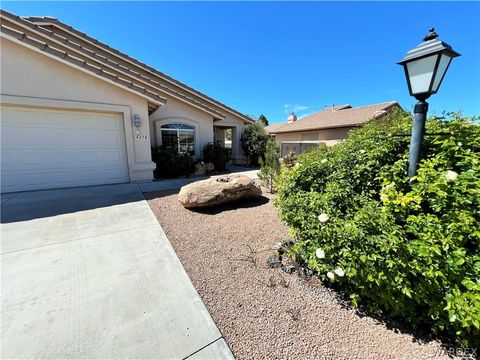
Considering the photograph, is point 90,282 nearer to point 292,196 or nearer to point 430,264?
point 292,196

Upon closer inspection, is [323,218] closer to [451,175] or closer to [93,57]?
[451,175]

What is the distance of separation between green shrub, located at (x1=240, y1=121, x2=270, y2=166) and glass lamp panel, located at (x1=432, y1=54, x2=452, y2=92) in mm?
10711

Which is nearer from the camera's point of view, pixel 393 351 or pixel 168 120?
pixel 393 351

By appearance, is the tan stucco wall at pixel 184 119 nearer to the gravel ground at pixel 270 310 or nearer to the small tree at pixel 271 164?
the small tree at pixel 271 164

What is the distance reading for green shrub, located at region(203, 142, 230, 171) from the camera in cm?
1042

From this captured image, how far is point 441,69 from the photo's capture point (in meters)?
2.00

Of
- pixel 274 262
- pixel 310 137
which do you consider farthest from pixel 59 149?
pixel 310 137

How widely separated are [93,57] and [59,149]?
421 centimetres

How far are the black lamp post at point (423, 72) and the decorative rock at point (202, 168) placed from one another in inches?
333

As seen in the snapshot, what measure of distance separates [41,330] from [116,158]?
640 centimetres

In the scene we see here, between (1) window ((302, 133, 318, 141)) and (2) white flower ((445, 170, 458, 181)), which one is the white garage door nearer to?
(2) white flower ((445, 170, 458, 181))

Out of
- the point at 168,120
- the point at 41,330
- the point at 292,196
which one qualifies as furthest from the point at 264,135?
the point at 41,330

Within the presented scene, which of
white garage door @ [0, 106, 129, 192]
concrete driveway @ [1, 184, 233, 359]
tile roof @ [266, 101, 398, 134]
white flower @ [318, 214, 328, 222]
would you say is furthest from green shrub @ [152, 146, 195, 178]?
tile roof @ [266, 101, 398, 134]

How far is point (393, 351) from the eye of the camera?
1.80 metres
